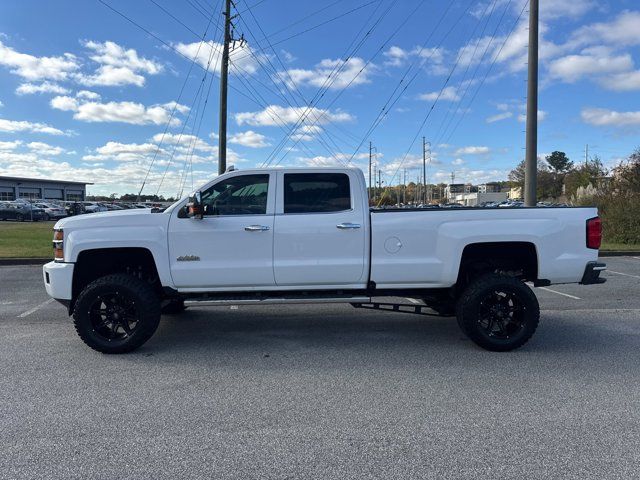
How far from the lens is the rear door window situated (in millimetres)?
5535

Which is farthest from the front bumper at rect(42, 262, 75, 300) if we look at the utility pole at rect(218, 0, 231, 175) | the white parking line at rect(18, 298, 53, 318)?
the utility pole at rect(218, 0, 231, 175)

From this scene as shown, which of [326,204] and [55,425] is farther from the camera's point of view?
[326,204]

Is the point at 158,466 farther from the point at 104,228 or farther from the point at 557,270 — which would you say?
the point at 557,270

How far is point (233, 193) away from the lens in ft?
18.2

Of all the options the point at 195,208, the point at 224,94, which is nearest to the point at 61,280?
the point at 195,208

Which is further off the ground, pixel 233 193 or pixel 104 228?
pixel 233 193

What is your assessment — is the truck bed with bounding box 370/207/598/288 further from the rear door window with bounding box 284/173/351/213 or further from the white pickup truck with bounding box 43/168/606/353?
the rear door window with bounding box 284/173/351/213

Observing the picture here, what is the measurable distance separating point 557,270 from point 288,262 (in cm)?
303

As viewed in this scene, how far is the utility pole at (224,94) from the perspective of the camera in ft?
52.9

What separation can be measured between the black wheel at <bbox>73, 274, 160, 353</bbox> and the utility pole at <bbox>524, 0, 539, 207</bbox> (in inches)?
490

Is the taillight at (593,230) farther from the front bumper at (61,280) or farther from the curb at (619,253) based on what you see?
the curb at (619,253)

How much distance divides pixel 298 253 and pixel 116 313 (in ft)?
6.90

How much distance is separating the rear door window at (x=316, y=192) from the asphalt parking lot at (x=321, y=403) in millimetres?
1614

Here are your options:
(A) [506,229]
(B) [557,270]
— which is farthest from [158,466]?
(B) [557,270]
